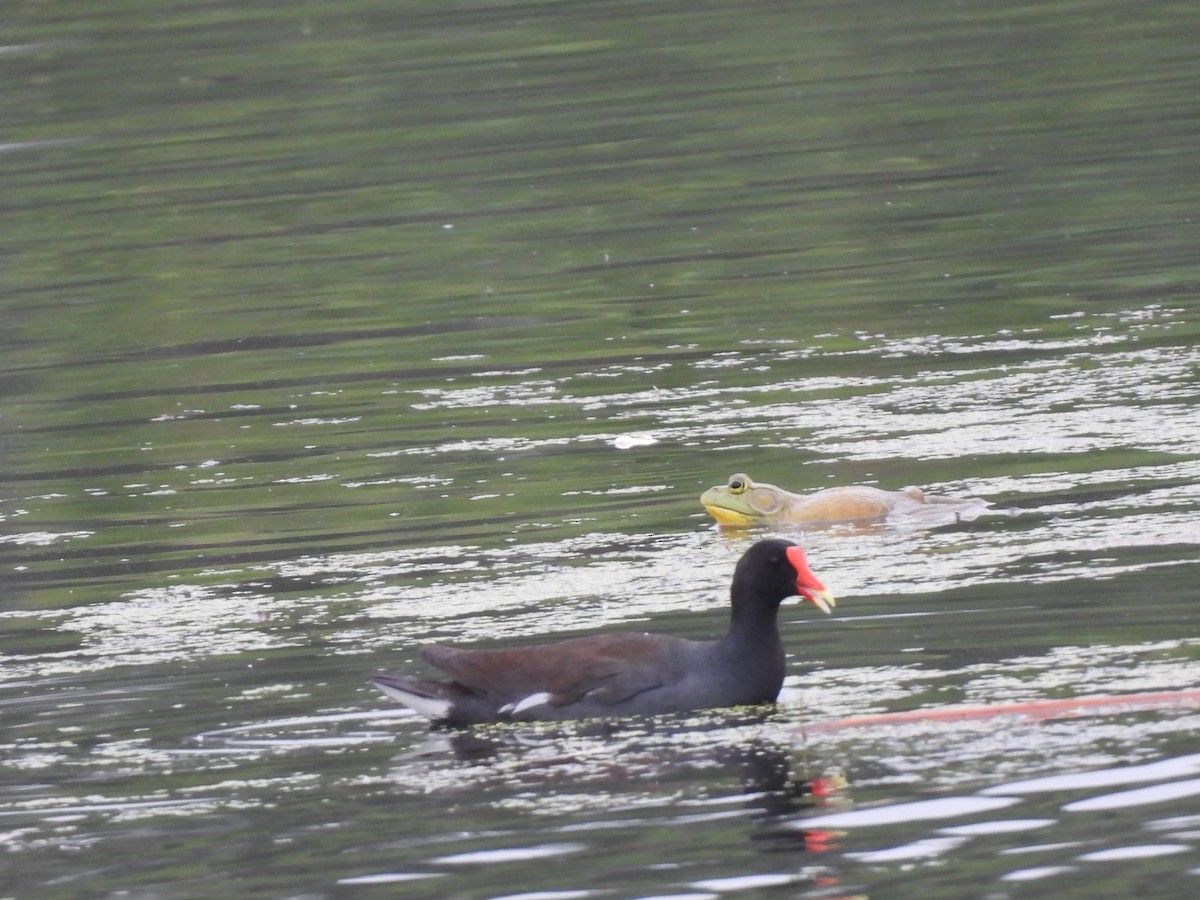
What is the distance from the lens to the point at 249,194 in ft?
81.5

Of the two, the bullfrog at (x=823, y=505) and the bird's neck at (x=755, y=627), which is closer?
the bird's neck at (x=755, y=627)

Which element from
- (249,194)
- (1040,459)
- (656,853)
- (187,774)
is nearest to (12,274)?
(249,194)

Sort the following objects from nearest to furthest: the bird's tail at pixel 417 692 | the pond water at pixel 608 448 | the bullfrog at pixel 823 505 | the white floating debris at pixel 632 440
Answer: the pond water at pixel 608 448, the bird's tail at pixel 417 692, the bullfrog at pixel 823 505, the white floating debris at pixel 632 440

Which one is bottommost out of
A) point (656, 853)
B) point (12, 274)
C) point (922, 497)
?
point (656, 853)

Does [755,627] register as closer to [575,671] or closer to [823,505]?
[575,671]

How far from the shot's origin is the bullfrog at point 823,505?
12.1 m

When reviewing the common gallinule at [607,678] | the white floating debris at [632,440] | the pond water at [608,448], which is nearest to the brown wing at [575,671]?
the common gallinule at [607,678]

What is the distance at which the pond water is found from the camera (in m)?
8.20

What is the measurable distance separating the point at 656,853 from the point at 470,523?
519 centimetres

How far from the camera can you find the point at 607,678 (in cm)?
933

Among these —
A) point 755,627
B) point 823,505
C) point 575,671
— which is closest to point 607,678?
point 575,671

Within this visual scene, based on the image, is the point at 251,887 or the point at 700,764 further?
the point at 700,764

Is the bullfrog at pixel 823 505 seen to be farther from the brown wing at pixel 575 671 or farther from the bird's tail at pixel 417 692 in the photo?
the bird's tail at pixel 417 692

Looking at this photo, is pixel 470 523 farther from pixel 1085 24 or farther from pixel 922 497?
pixel 1085 24
